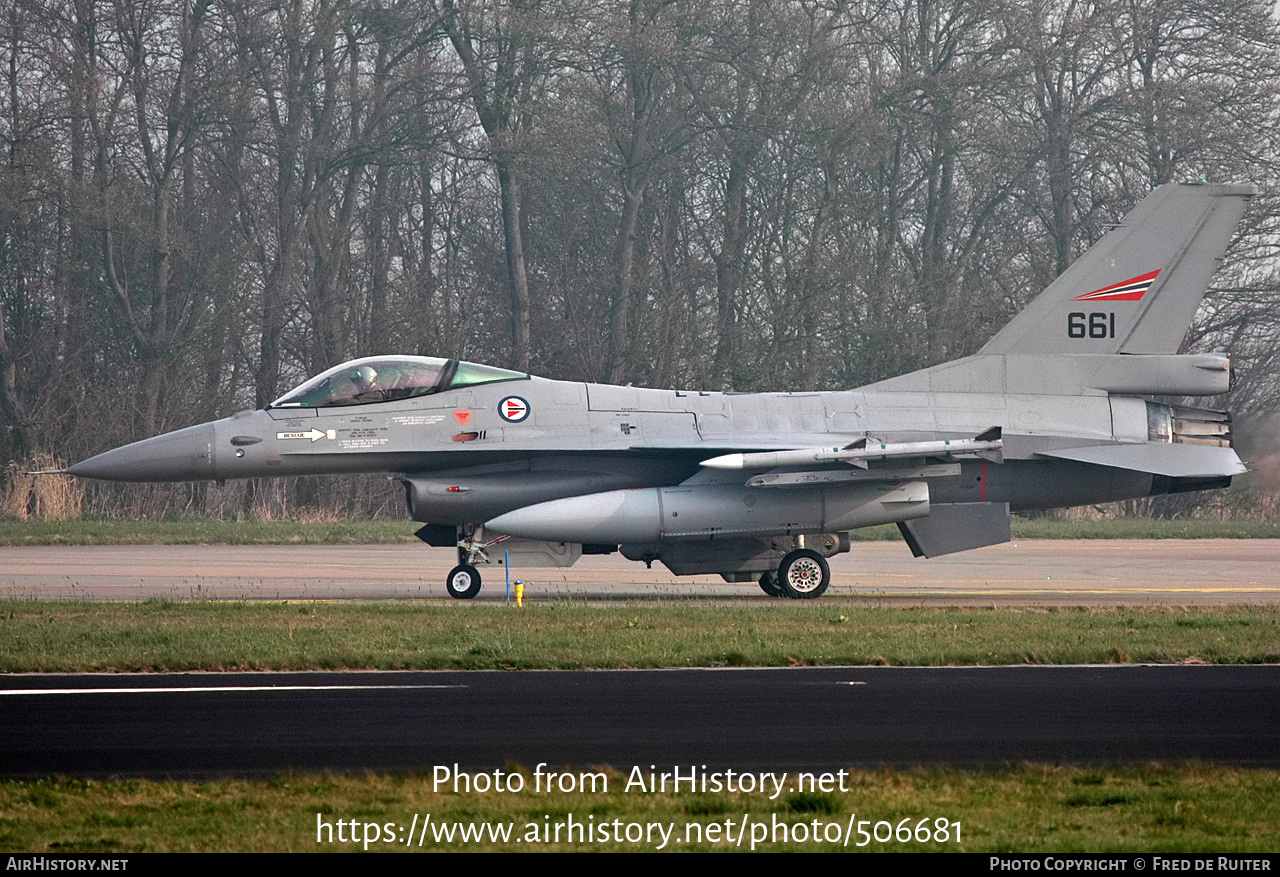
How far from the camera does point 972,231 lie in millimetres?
40312

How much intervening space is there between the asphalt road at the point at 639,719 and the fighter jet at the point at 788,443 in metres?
5.66

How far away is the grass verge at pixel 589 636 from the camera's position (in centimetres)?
1068

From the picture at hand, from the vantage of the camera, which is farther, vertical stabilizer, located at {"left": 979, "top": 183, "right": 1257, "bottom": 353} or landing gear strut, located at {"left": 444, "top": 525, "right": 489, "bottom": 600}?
vertical stabilizer, located at {"left": 979, "top": 183, "right": 1257, "bottom": 353}

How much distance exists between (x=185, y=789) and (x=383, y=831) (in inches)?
46.2

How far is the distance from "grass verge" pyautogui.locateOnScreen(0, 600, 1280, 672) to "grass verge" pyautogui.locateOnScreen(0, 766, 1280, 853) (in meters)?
4.04

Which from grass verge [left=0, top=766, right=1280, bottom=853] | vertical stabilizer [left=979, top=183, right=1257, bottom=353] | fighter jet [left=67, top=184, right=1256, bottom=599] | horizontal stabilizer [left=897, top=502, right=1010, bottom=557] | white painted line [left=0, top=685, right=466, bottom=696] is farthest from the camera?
vertical stabilizer [left=979, top=183, right=1257, bottom=353]

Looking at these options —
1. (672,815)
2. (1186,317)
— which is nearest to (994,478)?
(1186,317)

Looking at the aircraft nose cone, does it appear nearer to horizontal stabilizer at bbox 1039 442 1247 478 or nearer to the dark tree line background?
horizontal stabilizer at bbox 1039 442 1247 478

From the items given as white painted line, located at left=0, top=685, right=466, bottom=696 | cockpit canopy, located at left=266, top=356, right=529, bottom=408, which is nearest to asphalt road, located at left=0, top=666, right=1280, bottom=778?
white painted line, located at left=0, top=685, right=466, bottom=696

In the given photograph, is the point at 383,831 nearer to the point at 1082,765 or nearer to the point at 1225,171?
the point at 1082,765

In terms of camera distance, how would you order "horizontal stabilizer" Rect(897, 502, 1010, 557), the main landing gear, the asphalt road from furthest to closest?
"horizontal stabilizer" Rect(897, 502, 1010, 557) < the main landing gear < the asphalt road

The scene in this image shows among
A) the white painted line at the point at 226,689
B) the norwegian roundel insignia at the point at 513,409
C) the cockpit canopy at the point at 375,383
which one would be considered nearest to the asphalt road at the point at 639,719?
the white painted line at the point at 226,689

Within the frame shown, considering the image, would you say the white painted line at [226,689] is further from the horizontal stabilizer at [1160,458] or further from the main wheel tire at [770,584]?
the horizontal stabilizer at [1160,458]

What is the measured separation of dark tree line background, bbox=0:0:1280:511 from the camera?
114 feet
